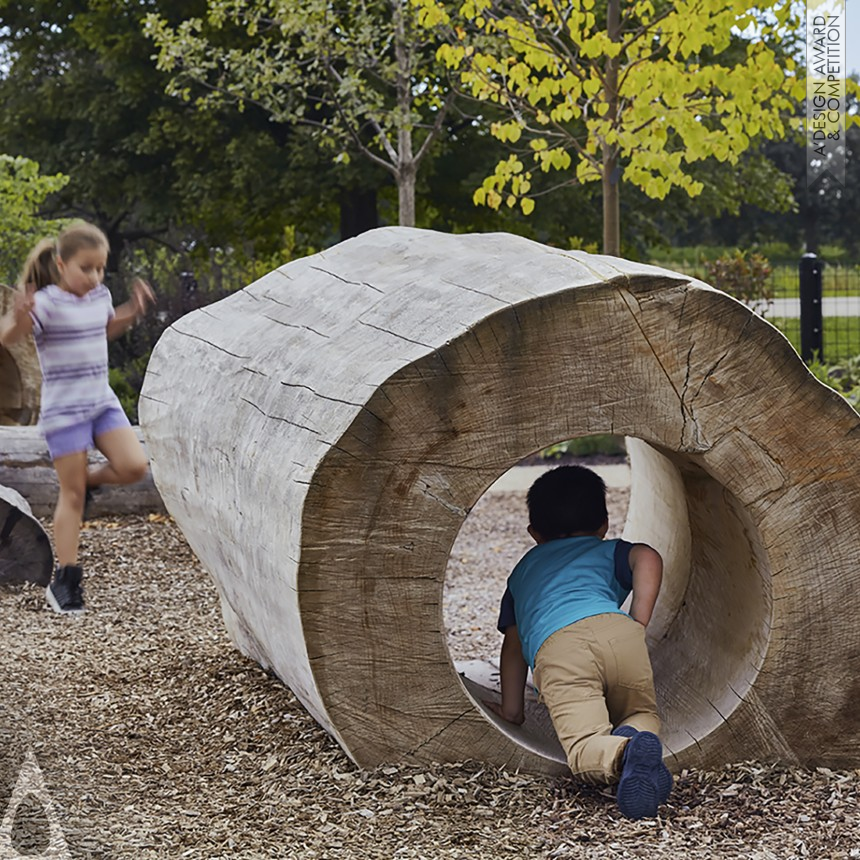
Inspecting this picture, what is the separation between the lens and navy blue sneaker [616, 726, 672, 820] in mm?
2996

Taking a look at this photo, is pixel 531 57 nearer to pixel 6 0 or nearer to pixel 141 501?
pixel 141 501

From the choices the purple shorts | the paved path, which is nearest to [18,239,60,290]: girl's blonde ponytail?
the purple shorts

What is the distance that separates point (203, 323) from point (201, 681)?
49.5 inches

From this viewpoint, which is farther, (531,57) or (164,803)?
(531,57)

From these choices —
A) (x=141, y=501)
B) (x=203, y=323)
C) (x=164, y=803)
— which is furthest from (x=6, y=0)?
(x=164, y=803)

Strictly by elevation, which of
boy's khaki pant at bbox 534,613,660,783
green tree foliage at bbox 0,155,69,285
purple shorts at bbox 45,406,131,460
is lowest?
boy's khaki pant at bbox 534,613,660,783

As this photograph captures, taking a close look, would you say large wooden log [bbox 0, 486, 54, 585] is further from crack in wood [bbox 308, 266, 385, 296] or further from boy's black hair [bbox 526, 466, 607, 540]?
boy's black hair [bbox 526, 466, 607, 540]

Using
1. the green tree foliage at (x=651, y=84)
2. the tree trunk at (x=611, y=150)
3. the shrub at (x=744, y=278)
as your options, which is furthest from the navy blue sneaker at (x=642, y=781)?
the shrub at (x=744, y=278)

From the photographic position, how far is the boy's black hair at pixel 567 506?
371cm

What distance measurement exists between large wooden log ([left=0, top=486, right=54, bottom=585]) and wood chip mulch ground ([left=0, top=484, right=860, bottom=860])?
1.37 metres

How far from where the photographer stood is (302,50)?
10211mm

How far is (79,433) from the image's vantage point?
508 centimetres

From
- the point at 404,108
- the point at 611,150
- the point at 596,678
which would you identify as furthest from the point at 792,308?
the point at 596,678

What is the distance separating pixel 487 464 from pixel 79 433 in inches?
99.2
